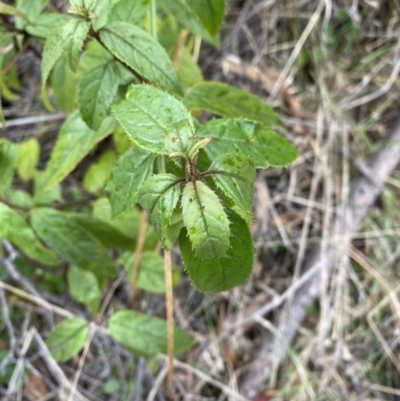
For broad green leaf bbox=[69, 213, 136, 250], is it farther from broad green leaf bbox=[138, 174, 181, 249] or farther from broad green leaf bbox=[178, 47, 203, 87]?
broad green leaf bbox=[138, 174, 181, 249]

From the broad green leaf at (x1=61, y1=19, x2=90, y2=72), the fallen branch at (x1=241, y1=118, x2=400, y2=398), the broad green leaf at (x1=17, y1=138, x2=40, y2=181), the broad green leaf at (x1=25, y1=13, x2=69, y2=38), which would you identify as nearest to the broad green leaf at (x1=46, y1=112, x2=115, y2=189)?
the broad green leaf at (x1=25, y1=13, x2=69, y2=38)

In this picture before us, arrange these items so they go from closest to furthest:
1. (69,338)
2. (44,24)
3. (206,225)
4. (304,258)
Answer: (206,225) < (44,24) < (69,338) < (304,258)

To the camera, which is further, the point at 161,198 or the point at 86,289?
the point at 86,289

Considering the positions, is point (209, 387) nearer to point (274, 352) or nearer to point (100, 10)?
point (274, 352)

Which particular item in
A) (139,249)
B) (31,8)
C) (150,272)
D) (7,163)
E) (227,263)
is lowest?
(150,272)

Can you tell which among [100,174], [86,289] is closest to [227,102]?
[100,174]

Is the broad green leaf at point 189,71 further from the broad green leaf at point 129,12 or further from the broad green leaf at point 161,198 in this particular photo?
the broad green leaf at point 161,198

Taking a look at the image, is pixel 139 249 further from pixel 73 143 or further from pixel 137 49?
pixel 137 49

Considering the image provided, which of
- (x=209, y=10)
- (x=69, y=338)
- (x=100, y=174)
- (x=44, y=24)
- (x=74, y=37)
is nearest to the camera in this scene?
(x=74, y=37)

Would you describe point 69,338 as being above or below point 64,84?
below
